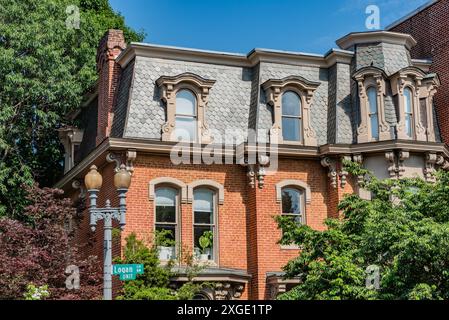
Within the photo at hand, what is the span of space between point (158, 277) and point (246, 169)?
5.17 m

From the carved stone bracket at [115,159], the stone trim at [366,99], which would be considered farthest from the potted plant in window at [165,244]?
the stone trim at [366,99]

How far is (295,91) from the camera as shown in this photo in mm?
26750

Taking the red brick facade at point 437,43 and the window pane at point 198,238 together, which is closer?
the window pane at point 198,238

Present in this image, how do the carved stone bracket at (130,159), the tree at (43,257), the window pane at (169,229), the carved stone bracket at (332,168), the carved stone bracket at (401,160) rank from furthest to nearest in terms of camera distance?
1. the carved stone bracket at (332,168)
2. the carved stone bracket at (401,160)
3. the window pane at (169,229)
4. the carved stone bracket at (130,159)
5. the tree at (43,257)

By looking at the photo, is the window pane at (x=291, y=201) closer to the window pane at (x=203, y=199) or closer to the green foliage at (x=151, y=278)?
the window pane at (x=203, y=199)

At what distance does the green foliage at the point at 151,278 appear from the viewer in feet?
70.4

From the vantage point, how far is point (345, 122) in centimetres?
2662

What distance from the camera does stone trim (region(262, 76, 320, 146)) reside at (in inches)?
1026

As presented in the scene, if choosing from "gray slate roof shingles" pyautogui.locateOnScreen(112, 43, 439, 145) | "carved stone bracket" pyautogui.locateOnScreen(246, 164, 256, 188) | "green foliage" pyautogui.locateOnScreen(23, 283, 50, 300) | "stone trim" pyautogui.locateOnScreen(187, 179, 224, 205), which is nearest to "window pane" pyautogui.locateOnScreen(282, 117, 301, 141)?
"gray slate roof shingles" pyautogui.locateOnScreen(112, 43, 439, 145)

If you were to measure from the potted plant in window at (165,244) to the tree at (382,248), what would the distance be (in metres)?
4.48

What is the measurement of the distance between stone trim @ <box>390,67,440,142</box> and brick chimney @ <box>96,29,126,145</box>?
9.23m

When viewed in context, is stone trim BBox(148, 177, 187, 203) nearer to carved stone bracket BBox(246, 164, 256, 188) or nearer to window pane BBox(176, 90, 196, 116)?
carved stone bracket BBox(246, 164, 256, 188)

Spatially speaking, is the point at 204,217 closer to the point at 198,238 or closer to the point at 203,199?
the point at 203,199
